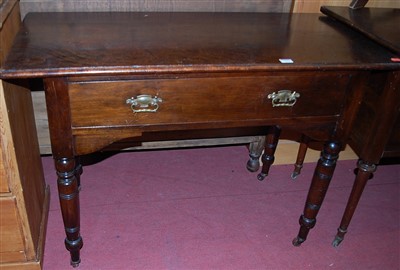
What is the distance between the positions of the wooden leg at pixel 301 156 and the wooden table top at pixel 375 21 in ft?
2.02

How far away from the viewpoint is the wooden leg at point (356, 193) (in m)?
1.51

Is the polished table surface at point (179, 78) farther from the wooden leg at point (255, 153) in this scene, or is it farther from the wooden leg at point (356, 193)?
the wooden leg at point (255, 153)

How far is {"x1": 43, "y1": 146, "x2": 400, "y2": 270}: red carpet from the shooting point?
65.0 inches

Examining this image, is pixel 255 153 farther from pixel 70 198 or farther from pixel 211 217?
pixel 70 198

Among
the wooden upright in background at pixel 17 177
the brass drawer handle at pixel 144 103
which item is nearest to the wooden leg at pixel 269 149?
the brass drawer handle at pixel 144 103

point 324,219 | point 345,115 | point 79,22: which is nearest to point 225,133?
point 324,219

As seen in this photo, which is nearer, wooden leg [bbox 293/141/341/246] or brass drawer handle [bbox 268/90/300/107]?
brass drawer handle [bbox 268/90/300/107]

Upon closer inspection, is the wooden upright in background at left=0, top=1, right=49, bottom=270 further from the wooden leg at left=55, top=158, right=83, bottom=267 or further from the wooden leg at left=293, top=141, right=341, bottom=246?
the wooden leg at left=293, top=141, right=341, bottom=246

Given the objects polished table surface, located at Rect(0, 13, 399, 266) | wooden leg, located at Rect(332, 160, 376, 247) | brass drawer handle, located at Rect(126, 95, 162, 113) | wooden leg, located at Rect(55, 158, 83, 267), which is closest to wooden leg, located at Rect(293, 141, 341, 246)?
polished table surface, located at Rect(0, 13, 399, 266)

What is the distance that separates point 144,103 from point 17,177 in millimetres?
467

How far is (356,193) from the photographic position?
5.25 ft

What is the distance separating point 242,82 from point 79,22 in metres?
0.62

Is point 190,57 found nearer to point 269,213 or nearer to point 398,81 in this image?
point 398,81

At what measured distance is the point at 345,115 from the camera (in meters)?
1.36
